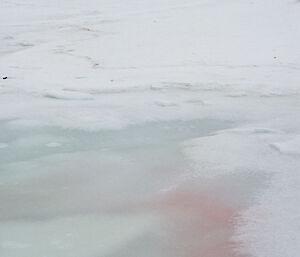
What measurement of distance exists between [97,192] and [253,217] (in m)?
0.97

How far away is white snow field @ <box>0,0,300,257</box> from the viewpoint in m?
3.07

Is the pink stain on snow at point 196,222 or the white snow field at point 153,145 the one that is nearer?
the pink stain on snow at point 196,222

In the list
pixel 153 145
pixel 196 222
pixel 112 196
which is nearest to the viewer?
pixel 196 222

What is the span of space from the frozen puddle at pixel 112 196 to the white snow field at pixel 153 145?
1 centimetres

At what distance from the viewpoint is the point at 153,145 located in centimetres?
446

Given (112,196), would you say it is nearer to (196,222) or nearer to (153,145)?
(196,222)

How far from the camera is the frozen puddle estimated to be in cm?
297

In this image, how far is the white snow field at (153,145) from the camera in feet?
10.1

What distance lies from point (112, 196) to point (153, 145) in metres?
0.96

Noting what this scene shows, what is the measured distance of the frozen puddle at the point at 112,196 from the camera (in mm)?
2971

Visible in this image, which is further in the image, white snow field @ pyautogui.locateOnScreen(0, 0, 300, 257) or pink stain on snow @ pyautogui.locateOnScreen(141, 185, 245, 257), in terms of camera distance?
white snow field @ pyautogui.locateOnScreen(0, 0, 300, 257)

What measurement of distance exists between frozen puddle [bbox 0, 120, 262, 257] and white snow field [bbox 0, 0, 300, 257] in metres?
0.01

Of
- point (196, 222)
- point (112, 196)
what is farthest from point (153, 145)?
point (196, 222)

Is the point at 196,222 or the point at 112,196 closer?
the point at 196,222
